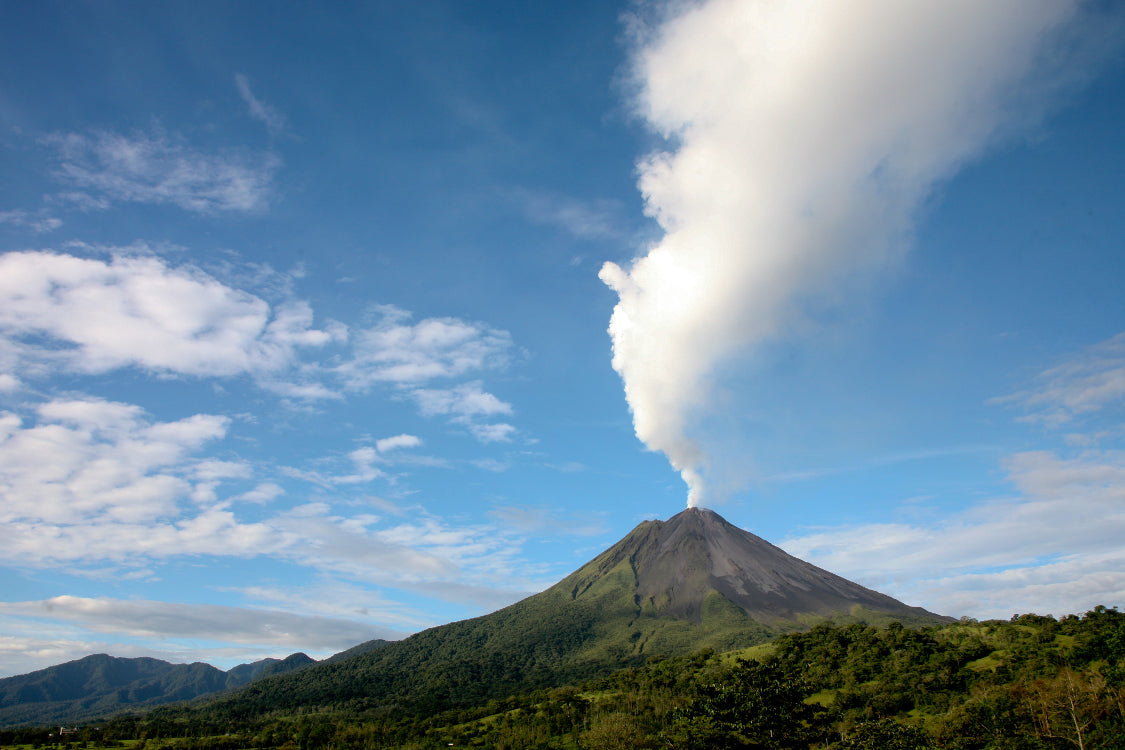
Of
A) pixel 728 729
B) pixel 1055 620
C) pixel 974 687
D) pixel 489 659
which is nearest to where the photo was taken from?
pixel 728 729

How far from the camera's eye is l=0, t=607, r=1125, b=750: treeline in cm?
5103

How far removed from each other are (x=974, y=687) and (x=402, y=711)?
118409 millimetres

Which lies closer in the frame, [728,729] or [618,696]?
[728,729]

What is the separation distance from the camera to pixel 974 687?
78.4 meters

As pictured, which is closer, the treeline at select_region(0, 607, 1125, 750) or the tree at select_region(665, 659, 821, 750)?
the tree at select_region(665, 659, 821, 750)

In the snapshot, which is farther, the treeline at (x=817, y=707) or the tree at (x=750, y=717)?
the treeline at (x=817, y=707)

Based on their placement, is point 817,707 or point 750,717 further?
point 817,707

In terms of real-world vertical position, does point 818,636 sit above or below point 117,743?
above

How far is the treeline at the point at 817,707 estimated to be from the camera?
51.0m

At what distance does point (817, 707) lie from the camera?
52750mm

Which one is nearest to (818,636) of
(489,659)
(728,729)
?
(728,729)

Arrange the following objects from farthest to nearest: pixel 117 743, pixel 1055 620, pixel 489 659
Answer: pixel 489 659 → pixel 117 743 → pixel 1055 620

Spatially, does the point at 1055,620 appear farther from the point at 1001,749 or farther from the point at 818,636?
the point at 1001,749

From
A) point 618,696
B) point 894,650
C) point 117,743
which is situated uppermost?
point 894,650
